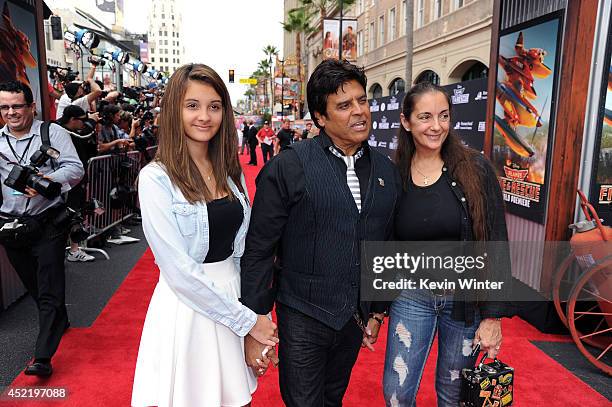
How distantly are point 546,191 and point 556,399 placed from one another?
1838 mm

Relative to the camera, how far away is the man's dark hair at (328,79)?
1.92 m

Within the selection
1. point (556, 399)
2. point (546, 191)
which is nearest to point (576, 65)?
point (546, 191)

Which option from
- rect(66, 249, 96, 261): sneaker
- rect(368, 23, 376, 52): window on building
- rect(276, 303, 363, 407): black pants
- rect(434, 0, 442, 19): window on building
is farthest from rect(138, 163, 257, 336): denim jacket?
rect(368, 23, 376, 52): window on building

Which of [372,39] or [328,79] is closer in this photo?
[328,79]

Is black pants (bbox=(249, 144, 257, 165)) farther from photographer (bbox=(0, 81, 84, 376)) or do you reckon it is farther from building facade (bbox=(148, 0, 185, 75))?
building facade (bbox=(148, 0, 185, 75))

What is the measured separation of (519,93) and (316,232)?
3686 mm

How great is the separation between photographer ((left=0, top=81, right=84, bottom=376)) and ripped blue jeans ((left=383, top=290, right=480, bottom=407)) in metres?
2.55

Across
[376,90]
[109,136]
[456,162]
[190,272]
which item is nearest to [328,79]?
[456,162]

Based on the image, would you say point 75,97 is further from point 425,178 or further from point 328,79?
point 425,178

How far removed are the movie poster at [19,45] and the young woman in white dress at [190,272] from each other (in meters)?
3.39

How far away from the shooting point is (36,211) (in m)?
3.55

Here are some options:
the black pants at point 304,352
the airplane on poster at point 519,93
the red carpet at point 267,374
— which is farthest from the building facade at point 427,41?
the black pants at point 304,352

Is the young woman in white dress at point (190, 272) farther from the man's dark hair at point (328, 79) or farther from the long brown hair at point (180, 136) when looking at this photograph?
the man's dark hair at point (328, 79)

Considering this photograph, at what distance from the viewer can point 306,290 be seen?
1943 millimetres
